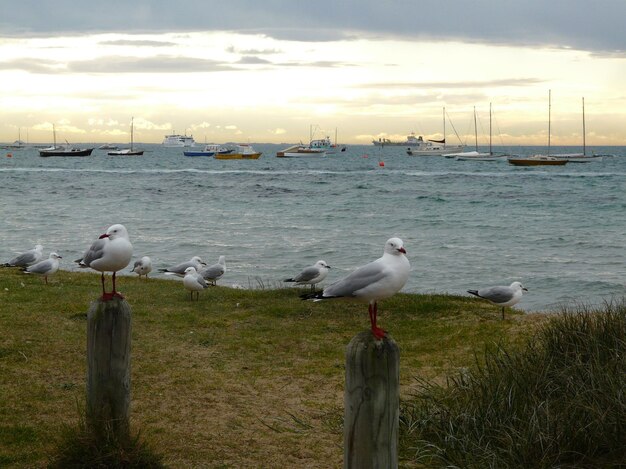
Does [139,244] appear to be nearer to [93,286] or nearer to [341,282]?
[93,286]

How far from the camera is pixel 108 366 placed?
5652 mm

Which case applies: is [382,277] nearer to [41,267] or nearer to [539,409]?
[539,409]

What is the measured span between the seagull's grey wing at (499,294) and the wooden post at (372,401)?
8.89 meters

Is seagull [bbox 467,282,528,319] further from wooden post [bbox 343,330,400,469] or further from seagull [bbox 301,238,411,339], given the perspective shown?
wooden post [bbox 343,330,400,469]

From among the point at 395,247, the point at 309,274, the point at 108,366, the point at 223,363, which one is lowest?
the point at 223,363

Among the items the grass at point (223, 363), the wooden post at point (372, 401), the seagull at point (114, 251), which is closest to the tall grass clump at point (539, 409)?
the grass at point (223, 363)

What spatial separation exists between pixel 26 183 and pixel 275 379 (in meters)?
59.2

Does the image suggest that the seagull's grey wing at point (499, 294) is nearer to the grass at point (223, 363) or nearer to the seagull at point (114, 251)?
the grass at point (223, 363)

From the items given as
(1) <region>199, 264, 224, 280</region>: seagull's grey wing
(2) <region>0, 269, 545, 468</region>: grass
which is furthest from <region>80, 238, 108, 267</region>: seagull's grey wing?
(1) <region>199, 264, 224, 280</region>: seagull's grey wing

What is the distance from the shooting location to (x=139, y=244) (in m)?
27.8

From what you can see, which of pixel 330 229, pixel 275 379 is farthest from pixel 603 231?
pixel 275 379

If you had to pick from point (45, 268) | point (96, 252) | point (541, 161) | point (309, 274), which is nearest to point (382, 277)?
point (96, 252)

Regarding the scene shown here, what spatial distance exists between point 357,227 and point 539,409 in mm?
28049

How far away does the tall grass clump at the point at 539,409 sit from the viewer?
6.05 meters
